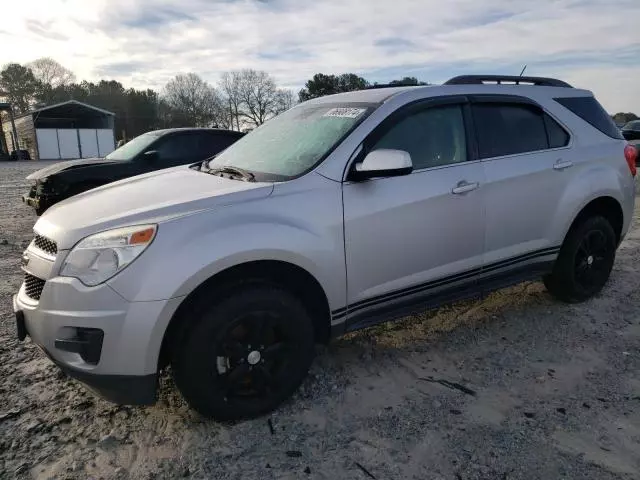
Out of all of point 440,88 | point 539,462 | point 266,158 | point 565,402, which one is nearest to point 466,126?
point 440,88

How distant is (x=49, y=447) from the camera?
2.50 metres

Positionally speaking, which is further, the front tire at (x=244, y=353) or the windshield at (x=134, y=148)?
the windshield at (x=134, y=148)

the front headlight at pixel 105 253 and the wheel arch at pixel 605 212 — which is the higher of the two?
the front headlight at pixel 105 253

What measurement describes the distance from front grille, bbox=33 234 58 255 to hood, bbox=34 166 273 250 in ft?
0.10

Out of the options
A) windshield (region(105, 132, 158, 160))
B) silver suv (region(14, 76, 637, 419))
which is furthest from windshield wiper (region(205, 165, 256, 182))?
windshield (region(105, 132, 158, 160))

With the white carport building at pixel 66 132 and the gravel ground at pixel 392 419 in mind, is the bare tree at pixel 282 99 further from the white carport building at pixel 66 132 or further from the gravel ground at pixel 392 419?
the gravel ground at pixel 392 419

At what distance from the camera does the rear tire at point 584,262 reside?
4.07 m

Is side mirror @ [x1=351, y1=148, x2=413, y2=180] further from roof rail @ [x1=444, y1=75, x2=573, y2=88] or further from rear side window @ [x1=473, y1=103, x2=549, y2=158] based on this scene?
roof rail @ [x1=444, y1=75, x2=573, y2=88]

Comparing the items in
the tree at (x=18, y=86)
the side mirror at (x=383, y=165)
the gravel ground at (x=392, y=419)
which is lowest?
the gravel ground at (x=392, y=419)

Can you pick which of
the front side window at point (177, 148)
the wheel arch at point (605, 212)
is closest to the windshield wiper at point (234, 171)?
the wheel arch at point (605, 212)

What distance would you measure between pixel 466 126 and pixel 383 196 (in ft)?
3.20

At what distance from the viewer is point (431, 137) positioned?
10.9 feet

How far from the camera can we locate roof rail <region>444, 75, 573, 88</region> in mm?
3768

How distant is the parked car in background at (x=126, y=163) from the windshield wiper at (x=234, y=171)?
4656 millimetres
